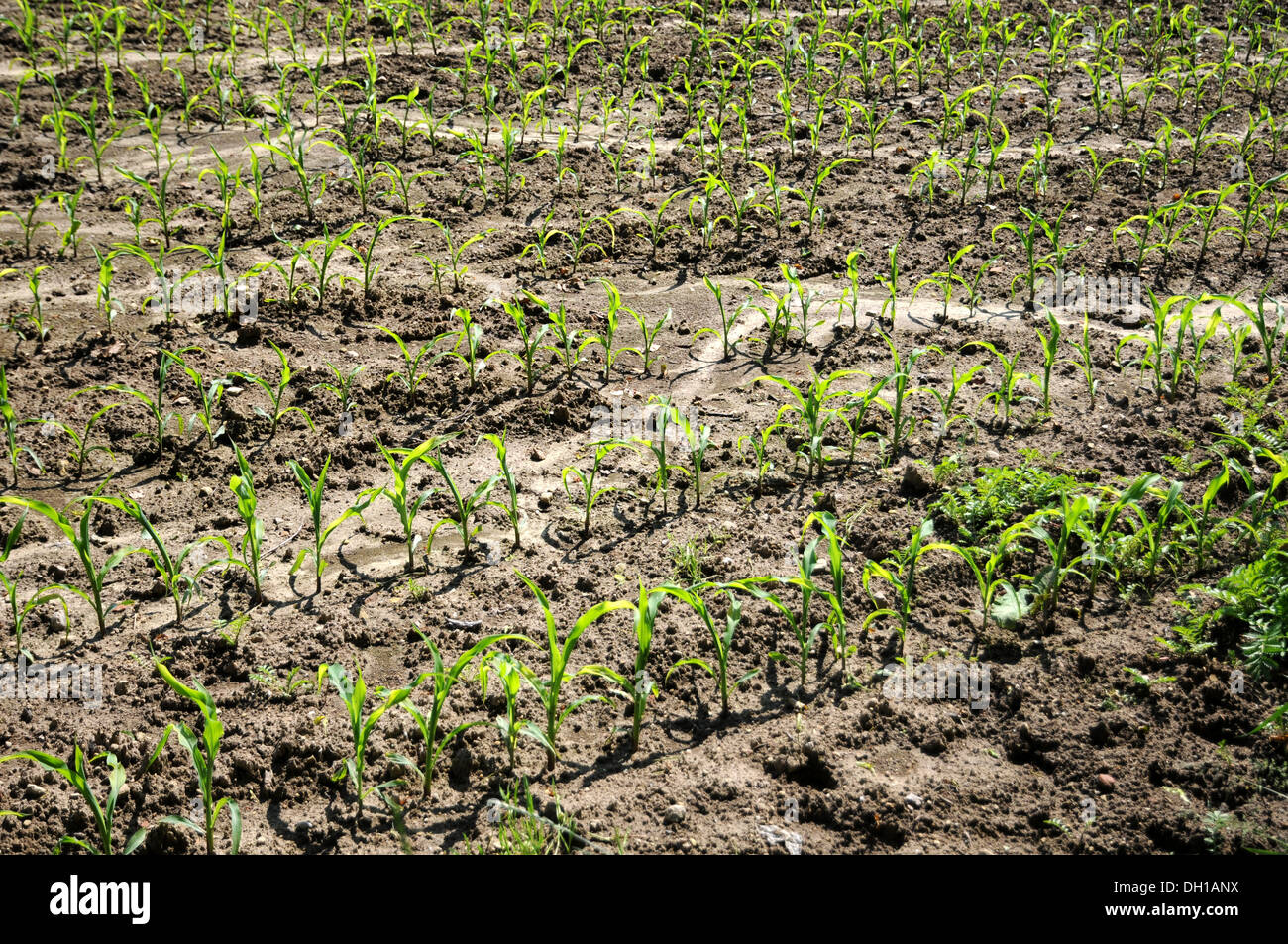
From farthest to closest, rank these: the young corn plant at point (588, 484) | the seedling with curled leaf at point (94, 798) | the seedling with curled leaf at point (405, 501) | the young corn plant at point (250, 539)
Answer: the young corn plant at point (588, 484), the seedling with curled leaf at point (405, 501), the young corn plant at point (250, 539), the seedling with curled leaf at point (94, 798)

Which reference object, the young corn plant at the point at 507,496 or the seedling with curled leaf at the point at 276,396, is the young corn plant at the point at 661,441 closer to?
the young corn plant at the point at 507,496

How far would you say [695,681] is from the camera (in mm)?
3352

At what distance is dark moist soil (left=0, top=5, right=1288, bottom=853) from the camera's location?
293cm

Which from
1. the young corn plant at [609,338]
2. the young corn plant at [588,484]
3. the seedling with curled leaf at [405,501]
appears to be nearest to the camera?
the seedling with curled leaf at [405,501]

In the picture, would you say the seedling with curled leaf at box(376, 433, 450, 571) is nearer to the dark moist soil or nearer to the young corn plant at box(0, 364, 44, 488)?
the dark moist soil

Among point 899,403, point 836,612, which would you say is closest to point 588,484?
point 836,612

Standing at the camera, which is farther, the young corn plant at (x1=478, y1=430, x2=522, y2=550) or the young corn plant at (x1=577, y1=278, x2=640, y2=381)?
the young corn plant at (x1=577, y1=278, x2=640, y2=381)

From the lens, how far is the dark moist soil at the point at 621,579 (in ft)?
9.60

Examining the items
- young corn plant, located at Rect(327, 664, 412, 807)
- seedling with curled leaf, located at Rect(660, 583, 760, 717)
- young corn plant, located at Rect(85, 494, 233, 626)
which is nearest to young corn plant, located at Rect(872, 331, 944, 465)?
seedling with curled leaf, located at Rect(660, 583, 760, 717)

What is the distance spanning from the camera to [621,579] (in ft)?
12.3

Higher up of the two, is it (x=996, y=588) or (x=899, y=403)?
(x=899, y=403)

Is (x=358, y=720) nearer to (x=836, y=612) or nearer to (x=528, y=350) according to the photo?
(x=836, y=612)

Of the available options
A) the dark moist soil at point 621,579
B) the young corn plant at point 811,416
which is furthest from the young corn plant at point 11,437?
the young corn plant at point 811,416

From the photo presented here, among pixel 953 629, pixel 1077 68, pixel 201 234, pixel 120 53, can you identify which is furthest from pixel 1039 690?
pixel 120 53
